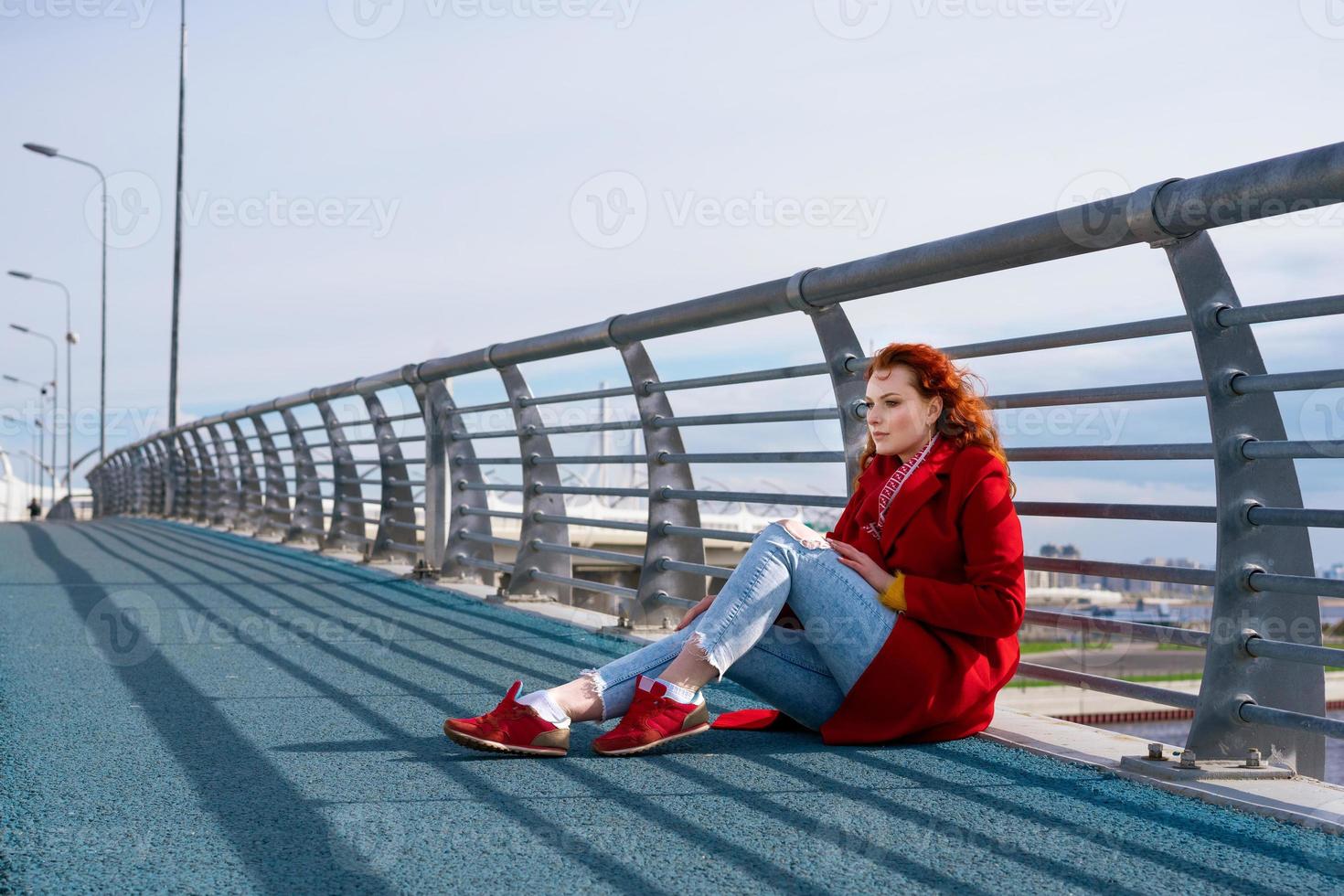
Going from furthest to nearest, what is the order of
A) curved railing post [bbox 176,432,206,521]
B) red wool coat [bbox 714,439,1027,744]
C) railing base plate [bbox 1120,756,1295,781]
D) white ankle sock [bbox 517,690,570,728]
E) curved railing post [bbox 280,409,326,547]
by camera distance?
curved railing post [bbox 176,432,206,521]
curved railing post [bbox 280,409,326,547]
white ankle sock [bbox 517,690,570,728]
red wool coat [bbox 714,439,1027,744]
railing base plate [bbox 1120,756,1295,781]

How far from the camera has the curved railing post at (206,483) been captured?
17.2m

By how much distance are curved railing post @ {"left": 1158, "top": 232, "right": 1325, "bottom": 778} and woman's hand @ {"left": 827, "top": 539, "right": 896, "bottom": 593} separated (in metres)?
0.77

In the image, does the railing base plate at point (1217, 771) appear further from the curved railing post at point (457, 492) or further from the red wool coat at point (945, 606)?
the curved railing post at point (457, 492)

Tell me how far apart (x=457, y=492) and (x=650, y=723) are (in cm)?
521

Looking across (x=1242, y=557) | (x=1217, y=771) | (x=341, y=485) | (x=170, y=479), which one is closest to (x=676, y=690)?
(x=1217, y=771)

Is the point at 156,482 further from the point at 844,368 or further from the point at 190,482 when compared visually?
the point at 844,368

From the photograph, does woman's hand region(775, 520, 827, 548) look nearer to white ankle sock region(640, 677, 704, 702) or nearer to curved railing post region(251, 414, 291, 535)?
white ankle sock region(640, 677, 704, 702)

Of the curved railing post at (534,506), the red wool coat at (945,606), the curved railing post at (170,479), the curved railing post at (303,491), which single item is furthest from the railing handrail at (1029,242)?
Result: the curved railing post at (170,479)

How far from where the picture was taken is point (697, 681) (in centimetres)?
335

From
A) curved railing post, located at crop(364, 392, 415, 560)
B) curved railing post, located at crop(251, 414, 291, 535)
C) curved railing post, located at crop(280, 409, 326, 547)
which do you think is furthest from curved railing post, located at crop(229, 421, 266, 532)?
curved railing post, located at crop(364, 392, 415, 560)

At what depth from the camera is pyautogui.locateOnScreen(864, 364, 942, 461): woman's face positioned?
11.3 ft

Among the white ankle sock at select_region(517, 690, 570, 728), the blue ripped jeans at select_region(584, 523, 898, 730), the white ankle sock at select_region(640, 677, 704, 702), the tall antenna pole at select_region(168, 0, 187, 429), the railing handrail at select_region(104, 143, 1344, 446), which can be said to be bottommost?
the white ankle sock at select_region(517, 690, 570, 728)

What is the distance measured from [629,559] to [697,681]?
266 cm

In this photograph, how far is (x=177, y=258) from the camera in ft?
75.0
